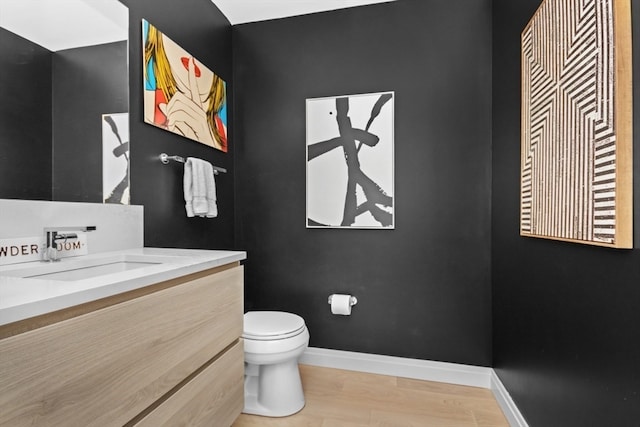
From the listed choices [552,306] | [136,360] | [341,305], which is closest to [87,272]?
[136,360]

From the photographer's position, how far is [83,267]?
1.25m

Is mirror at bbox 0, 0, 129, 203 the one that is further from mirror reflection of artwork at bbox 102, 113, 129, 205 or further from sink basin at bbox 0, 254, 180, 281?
sink basin at bbox 0, 254, 180, 281

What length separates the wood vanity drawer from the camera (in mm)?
1031

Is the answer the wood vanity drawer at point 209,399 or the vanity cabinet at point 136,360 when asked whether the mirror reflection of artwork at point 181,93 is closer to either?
the vanity cabinet at point 136,360

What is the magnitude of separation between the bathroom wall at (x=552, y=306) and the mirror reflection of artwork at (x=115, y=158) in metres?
1.79

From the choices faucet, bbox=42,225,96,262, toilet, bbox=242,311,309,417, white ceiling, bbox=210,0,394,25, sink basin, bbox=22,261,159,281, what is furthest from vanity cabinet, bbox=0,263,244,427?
white ceiling, bbox=210,0,394,25

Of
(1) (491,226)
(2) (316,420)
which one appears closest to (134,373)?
(2) (316,420)

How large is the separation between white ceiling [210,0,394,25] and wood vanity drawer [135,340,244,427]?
2.08m

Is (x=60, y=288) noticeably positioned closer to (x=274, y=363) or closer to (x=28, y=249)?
(x=28, y=249)

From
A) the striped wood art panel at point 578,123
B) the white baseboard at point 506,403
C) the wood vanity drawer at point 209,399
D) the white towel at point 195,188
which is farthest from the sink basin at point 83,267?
the white baseboard at point 506,403

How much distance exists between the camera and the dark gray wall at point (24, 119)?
113cm

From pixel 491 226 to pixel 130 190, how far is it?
1.99 metres

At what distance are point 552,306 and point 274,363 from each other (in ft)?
4.09

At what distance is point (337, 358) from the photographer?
2.30 metres
